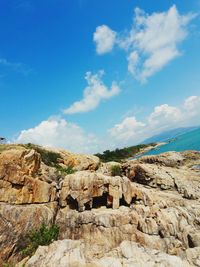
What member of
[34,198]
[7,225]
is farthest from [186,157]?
[7,225]

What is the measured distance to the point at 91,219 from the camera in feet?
111

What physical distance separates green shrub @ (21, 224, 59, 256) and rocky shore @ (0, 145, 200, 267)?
640 mm

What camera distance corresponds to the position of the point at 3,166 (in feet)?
114

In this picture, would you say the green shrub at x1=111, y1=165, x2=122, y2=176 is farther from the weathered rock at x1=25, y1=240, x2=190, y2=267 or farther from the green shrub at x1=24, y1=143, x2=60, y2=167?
the weathered rock at x1=25, y1=240, x2=190, y2=267

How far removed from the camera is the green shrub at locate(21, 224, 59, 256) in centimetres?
3038

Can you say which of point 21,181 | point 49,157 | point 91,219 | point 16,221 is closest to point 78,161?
point 49,157

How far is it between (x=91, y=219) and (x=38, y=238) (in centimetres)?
737

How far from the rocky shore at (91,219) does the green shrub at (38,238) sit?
2.10ft

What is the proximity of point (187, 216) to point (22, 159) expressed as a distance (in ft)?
83.2

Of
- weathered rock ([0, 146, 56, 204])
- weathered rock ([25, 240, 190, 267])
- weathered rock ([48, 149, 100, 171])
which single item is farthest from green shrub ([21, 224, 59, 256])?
weathered rock ([48, 149, 100, 171])

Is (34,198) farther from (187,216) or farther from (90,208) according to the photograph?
(187,216)

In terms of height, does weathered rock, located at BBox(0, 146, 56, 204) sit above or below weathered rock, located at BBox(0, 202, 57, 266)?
above

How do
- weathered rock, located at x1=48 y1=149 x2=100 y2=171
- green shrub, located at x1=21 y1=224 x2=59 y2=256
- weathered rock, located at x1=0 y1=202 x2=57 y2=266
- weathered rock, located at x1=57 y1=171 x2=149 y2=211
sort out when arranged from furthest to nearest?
1. weathered rock, located at x1=48 y1=149 x2=100 y2=171
2. weathered rock, located at x1=57 y1=171 x2=149 y2=211
3. green shrub, located at x1=21 y1=224 x2=59 y2=256
4. weathered rock, located at x1=0 y1=202 x2=57 y2=266

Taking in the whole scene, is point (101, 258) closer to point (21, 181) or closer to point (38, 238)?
point (38, 238)
